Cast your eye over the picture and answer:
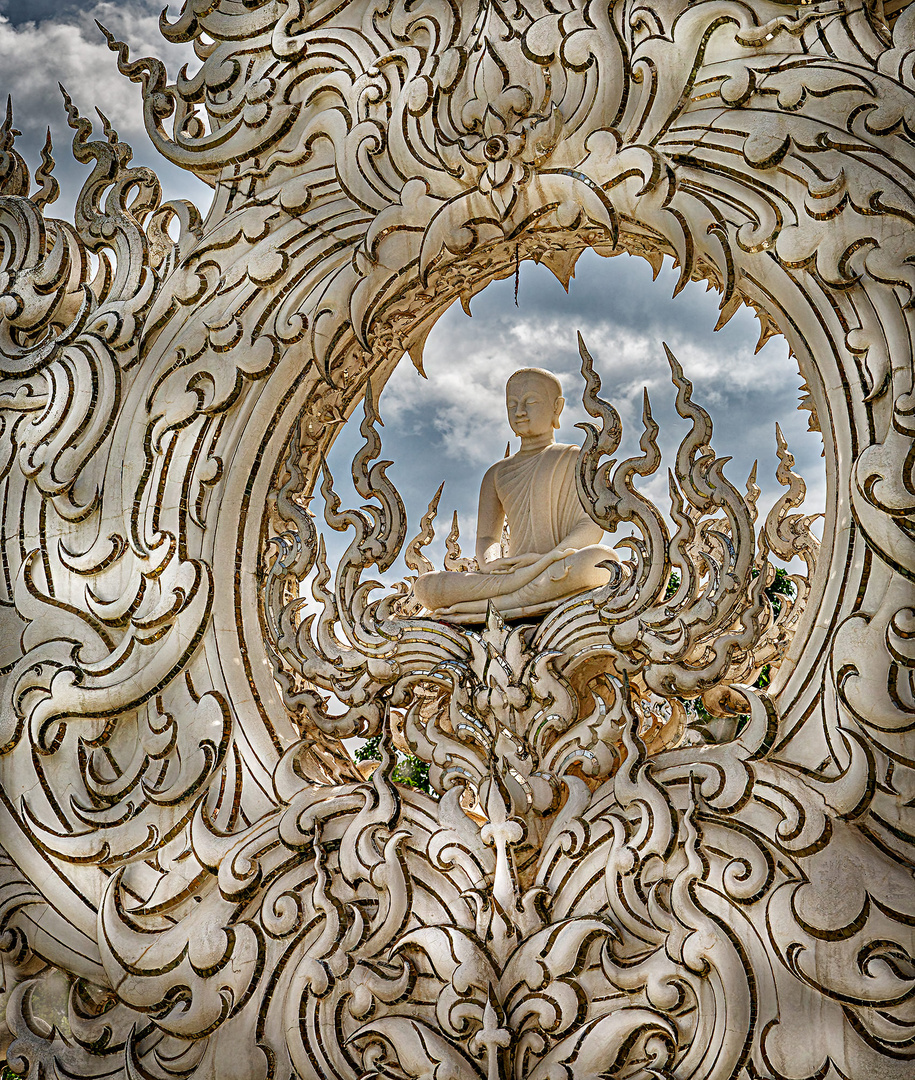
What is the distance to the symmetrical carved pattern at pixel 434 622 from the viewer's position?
12.2 ft

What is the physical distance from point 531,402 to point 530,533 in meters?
0.56

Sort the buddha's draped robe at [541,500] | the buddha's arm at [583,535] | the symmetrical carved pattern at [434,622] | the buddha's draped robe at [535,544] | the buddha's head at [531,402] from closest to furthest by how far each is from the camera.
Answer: the symmetrical carved pattern at [434,622]
the buddha's draped robe at [535,544]
the buddha's arm at [583,535]
the buddha's draped robe at [541,500]
the buddha's head at [531,402]

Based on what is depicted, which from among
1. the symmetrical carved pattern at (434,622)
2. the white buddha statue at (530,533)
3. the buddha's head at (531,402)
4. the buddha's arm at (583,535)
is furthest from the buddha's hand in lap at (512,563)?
the buddha's head at (531,402)

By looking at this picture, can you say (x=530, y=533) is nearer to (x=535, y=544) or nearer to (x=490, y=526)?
(x=535, y=544)

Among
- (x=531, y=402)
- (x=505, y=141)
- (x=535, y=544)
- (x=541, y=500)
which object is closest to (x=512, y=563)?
(x=535, y=544)

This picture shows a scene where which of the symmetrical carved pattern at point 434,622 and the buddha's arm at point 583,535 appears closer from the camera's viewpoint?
the symmetrical carved pattern at point 434,622

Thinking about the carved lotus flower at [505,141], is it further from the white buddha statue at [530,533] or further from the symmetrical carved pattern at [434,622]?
the white buddha statue at [530,533]

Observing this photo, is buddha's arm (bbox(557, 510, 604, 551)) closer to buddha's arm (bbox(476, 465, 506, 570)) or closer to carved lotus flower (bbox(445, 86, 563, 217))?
buddha's arm (bbox(476, 465, 506, 570))

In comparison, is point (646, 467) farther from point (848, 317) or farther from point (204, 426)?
point (204, 426)

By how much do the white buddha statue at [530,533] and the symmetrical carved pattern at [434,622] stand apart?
0.50 ft

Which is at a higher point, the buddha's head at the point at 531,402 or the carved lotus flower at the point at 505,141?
the carved lotus flower at the point at 505,141

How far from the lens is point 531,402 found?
195 inches

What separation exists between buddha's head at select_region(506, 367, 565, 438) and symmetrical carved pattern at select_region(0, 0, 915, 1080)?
406 millimetres

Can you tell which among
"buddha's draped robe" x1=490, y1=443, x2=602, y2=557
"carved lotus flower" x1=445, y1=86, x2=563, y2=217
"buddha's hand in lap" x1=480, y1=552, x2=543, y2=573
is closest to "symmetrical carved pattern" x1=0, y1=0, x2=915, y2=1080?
"carved lotus flower" x1=445, y1=86, x2=563, y2=217
